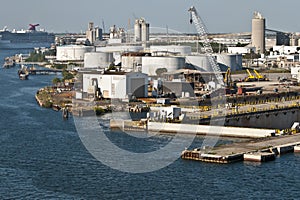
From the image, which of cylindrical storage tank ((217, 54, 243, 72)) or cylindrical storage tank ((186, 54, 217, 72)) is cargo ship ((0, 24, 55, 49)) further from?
cylindrical storage tank ((186, 54, 217, 72))

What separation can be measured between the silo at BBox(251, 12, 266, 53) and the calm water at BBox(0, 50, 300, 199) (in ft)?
78.1

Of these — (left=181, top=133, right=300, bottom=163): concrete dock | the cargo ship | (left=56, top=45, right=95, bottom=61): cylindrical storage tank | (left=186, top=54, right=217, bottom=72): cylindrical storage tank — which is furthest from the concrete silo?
(left=181, top=133, right=300, bottom=163): concrete dock

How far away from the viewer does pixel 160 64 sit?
76.5 ft

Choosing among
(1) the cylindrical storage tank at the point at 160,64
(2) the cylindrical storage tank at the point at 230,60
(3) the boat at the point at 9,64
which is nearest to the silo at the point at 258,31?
(2) the cylindrical storage tank at the point at 230,60

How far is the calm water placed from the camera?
8.49 m

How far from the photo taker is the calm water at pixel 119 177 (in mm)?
8492

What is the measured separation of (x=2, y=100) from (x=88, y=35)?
1309 inches

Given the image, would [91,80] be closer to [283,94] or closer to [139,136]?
[283,94]

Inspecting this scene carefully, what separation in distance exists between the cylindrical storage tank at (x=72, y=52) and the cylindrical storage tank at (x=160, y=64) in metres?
12.9

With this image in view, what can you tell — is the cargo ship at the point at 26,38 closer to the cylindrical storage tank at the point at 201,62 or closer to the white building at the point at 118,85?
the cylindrical storage tank at the point at 201,62

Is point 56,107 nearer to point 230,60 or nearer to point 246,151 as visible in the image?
point 246,151

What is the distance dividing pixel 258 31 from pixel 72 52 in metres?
9.17

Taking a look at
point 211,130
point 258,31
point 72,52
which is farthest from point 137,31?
point 211,130

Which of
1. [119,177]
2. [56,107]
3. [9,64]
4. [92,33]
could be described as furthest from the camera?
[92,33]
